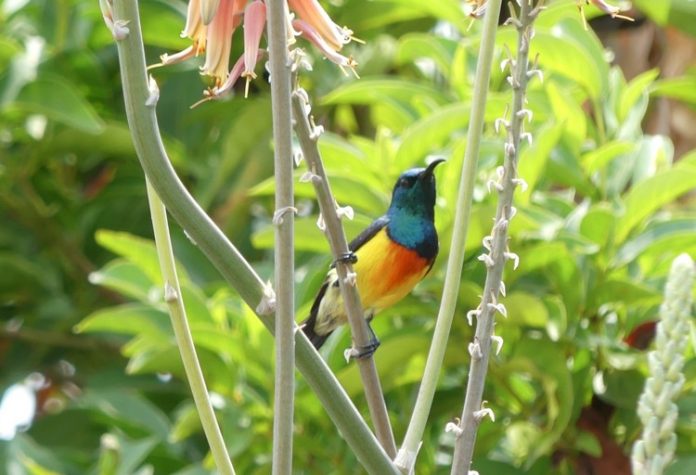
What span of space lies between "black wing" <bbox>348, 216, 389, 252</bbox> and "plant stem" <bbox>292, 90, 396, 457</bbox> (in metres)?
0.94

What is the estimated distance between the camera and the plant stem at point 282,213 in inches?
31.0

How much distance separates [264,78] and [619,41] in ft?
3.13

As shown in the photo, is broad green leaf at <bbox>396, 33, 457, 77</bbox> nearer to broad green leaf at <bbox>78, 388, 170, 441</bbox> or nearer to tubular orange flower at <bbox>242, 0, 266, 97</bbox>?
broad green leaf at <bbox>78, 388, 170, 441</bbox>

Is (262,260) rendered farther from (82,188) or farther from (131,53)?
(131,53)

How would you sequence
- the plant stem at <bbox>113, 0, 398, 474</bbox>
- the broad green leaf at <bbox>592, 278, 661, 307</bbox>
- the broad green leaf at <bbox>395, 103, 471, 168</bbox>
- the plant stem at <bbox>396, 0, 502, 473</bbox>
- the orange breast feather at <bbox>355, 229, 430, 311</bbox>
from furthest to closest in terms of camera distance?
the broad green leaf at <bbox>395, 103, 471, 168</bbox>
the broad green leaf at <bbox>592, 278, 661, 307</bbox>
the orange breast feather at <bbox>355, 229, 430, 311</bbox>
the plant stem at <bbox>396, 0, 502, 473</bbox>
the plant stem at <bbox>113, 0, 398, 474</bbox>

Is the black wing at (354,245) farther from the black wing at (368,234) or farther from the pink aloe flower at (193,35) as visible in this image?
the pink aloe flower at (193,35)

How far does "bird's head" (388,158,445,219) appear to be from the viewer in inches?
73.0

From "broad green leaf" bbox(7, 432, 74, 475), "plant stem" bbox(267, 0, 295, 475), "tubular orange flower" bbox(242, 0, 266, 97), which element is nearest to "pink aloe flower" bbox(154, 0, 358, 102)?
"tubular orange flower" bbox(242, 0, 266, 97)

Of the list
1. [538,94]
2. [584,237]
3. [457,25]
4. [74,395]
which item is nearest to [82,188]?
[74,395]

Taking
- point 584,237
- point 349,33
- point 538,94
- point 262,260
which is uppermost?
point 349,33

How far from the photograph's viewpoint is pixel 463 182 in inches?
35.4

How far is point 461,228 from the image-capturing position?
89 cm

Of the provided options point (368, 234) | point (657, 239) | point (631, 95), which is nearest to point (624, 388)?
point (657, 239)

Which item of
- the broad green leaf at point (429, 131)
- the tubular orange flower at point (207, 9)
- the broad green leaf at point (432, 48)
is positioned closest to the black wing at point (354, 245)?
the broad green leaf at point (429, 131)
